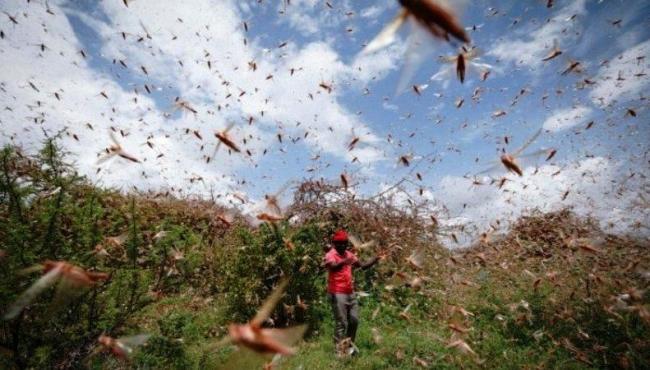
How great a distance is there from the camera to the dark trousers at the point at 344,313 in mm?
6117

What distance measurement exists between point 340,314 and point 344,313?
3.6 inches

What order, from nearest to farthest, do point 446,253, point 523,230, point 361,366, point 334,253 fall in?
point 361,366, point 334,253, point 446,253, point 523,230

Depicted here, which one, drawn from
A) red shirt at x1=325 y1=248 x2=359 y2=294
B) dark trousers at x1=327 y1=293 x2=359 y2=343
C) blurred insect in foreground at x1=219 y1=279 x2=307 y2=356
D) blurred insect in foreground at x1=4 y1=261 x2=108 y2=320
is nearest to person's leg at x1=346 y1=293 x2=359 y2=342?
dark trousers at x1=327 y1=293 x2=359 y2=343

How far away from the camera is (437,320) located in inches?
331

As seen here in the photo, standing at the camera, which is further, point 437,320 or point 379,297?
point 379,297

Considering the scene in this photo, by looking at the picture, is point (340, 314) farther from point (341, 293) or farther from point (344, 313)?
point (341, 293)

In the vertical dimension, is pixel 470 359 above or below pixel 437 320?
below

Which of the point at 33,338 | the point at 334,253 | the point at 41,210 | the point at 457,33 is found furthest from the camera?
the point at 334,253

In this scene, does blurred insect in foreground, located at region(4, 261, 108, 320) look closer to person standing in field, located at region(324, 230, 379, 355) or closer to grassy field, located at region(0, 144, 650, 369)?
grassy field, located at region(0, 144, 650, 369)

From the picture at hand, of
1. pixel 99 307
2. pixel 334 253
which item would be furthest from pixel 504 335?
pixel 99 307

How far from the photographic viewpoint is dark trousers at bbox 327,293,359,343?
612 cm

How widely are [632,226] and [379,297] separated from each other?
20.2ft

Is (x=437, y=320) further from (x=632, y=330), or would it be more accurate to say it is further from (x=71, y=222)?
(x=71, y=222)

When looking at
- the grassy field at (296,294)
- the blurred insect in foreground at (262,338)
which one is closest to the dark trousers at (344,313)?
the grassy field at (296,294)
